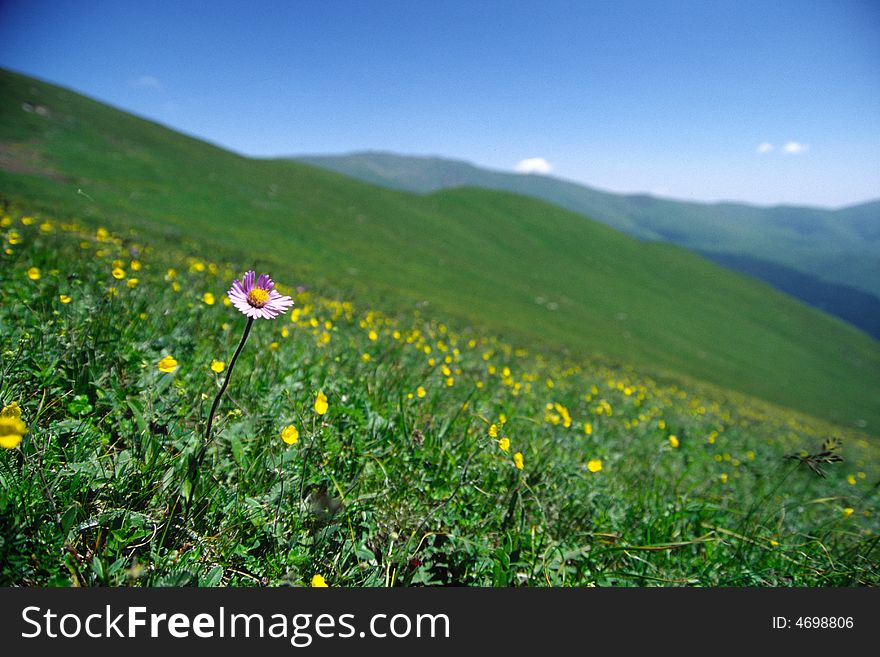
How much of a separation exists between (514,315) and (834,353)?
54657 millimetres

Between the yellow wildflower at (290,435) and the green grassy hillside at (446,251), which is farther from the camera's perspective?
the green grassy hillside at (446,251)

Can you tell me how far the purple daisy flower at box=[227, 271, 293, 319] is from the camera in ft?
6.07

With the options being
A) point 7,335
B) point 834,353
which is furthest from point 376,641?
point 834,353

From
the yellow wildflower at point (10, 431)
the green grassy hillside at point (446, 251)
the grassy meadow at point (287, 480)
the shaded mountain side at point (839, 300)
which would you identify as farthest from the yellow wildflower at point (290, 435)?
the shaded mountain side at point (839, 300)

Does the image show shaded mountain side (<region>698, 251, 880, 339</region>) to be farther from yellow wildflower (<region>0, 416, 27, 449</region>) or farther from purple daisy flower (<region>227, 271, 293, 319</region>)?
yellow wildflower (<region>0, 416, 27, 449</region>)

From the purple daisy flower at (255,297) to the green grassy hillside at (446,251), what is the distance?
11711 mm

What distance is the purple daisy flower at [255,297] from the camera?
1850 millimetres

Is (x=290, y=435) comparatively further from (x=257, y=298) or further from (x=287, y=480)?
(x=257, y=298)

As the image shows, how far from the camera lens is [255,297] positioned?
192cm

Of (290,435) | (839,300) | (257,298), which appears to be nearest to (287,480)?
(290,435)

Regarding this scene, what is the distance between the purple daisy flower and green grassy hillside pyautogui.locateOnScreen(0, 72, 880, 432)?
11711 millimetres

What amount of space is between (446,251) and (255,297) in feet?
133

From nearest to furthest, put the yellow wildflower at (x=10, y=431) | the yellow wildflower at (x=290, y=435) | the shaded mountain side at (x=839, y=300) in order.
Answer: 1. the yellow wildflower at (x=10, y=431)
2. the yellow wildflower at (x=290, y=435)
3. the shaded mountain side at (x=839, y=300)

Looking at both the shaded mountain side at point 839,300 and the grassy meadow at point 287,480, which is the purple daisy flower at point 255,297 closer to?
the grassy meadow at point 287,480
